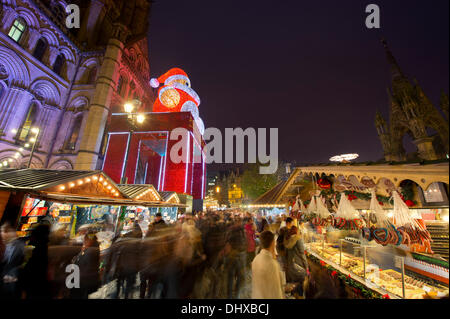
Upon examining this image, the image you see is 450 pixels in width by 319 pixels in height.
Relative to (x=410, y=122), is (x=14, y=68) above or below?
above

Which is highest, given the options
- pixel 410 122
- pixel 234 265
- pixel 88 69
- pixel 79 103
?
pixel 88 69

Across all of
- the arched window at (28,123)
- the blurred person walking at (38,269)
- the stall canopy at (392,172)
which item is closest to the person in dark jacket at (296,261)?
the stall canopy at (392,172)

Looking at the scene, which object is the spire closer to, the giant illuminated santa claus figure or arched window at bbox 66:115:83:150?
the giant illuminated santa claus figure

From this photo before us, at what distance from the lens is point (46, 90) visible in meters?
18.0

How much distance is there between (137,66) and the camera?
2795cm

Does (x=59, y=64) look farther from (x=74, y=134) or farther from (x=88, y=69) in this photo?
(x=74, y=134)

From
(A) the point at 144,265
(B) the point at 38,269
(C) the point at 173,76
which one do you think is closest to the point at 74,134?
(C) the point at 173,76

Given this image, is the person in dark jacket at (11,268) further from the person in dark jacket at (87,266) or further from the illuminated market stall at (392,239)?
the illuminated market stall at (392,239)

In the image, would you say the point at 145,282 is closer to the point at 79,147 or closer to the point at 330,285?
the point at 330,285

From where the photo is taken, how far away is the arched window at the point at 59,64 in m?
19.3

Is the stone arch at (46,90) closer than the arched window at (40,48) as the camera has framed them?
Yes

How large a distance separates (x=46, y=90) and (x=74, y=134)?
4.94 meters

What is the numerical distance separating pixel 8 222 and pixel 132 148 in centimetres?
1622
